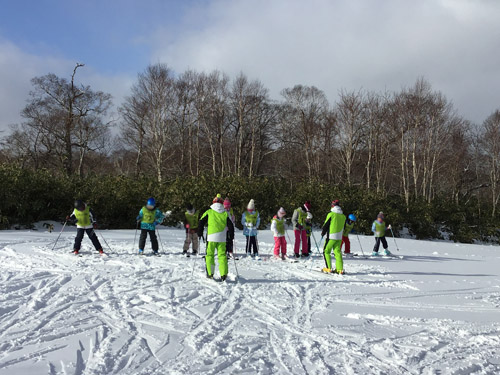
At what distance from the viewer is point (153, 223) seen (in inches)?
400

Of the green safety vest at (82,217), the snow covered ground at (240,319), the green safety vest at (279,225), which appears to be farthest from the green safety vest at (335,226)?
the green safety vest at (82,217)

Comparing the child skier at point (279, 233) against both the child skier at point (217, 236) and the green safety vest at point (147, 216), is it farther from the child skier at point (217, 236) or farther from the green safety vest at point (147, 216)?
the green safety vest at point (147, 216)

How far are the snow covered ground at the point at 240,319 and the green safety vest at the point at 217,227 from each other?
914mm

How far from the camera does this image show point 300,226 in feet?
34.7

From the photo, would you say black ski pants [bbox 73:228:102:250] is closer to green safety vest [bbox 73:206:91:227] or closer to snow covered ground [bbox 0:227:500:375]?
green safety vest [bbox 73:206:91:227]

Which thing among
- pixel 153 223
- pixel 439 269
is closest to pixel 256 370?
pixel 153 223

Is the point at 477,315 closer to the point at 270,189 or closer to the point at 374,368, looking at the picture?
the point at 374,368

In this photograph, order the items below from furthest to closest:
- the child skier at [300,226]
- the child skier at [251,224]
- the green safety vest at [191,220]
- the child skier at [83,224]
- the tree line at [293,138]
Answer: the tree line at [293,138] < the child skier at [300,226] < the child skier at [251,224] < the green safety vest at [191,220] < the child skier at [83,224]

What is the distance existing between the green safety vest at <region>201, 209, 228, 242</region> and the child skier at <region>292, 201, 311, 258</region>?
3.83 metres

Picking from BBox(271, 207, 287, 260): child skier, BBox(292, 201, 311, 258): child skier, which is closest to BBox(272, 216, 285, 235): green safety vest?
BBox(271, 207, 287, 260): child skier

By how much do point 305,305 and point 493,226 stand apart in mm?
23506

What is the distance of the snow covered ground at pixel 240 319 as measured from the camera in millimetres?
3670

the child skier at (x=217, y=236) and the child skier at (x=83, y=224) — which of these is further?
the child skier at (x=83, y=224)

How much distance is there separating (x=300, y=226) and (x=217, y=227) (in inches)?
161
